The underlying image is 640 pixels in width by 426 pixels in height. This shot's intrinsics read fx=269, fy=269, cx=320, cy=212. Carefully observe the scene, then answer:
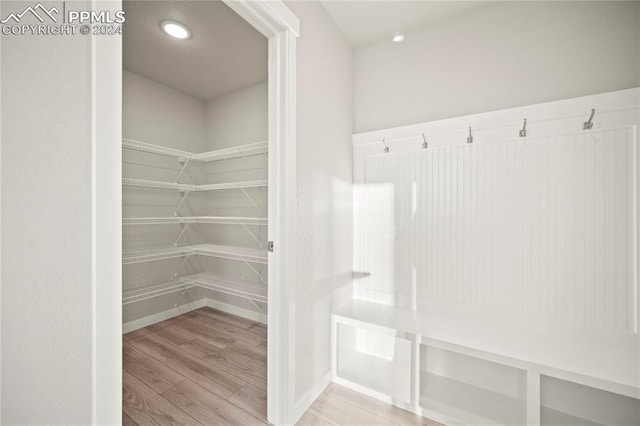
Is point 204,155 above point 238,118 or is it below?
below

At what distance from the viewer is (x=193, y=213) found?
10.5 ft

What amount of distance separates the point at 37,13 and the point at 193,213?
276 cm

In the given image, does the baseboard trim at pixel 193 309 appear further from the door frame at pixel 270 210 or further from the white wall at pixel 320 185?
the door frame at pixel 270 210

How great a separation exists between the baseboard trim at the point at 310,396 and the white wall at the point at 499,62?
1.85 meters

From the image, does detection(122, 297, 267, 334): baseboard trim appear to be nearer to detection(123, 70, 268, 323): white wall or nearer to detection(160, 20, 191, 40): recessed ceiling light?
detection(123, 70, 268, 323): white wall

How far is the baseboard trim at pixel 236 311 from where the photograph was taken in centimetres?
288

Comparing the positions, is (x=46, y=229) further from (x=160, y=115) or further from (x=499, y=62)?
(x=160, y=115)

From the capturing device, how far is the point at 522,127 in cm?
159

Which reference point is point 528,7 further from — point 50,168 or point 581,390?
point 50,168

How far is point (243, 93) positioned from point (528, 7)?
2.56 m

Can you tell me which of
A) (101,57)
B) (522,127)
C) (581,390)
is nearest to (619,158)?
(522,127)

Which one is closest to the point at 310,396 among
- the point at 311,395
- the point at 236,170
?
the point at 311,395

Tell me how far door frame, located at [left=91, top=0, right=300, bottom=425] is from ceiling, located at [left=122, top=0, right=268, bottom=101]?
0.75m

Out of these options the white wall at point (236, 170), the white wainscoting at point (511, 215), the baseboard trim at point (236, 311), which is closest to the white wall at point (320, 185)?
the white wainscoting at point (511, 215)
